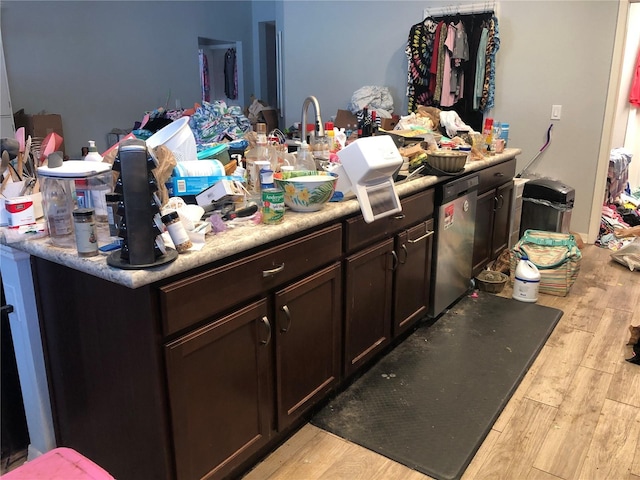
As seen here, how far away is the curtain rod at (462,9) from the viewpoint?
464 cm

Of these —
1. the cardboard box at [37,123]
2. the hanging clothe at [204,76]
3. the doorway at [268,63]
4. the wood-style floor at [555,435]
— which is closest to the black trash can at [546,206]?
the wood-style floor at [555,435]

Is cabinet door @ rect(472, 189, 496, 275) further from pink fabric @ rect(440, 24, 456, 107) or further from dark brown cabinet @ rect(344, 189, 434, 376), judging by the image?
pink fabric @ rect(440, 24, 456, 107)

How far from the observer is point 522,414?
2197mm

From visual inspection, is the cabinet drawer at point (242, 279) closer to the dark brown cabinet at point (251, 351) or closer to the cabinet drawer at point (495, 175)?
the dark brown cabinet at point (251, 351)

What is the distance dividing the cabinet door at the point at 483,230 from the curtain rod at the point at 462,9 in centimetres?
211

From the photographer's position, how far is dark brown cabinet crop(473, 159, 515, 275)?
3.37 metres

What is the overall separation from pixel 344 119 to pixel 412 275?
3.04 metres

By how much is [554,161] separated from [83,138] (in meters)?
4.91

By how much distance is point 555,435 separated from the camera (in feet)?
6.77

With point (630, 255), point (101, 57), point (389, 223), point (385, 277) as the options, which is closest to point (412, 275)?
point (385, 277)

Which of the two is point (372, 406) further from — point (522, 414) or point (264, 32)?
point (264, 32)

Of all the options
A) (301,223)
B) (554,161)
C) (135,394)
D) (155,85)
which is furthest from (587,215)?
(155,85)

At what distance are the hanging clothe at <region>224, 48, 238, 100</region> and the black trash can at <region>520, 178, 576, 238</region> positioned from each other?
514cm

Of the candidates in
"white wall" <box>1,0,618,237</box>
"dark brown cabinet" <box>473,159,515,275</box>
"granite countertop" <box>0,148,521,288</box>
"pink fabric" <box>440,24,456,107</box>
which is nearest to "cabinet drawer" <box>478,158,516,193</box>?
"dark brown cabinet" <box>473,159,515,275</box>
